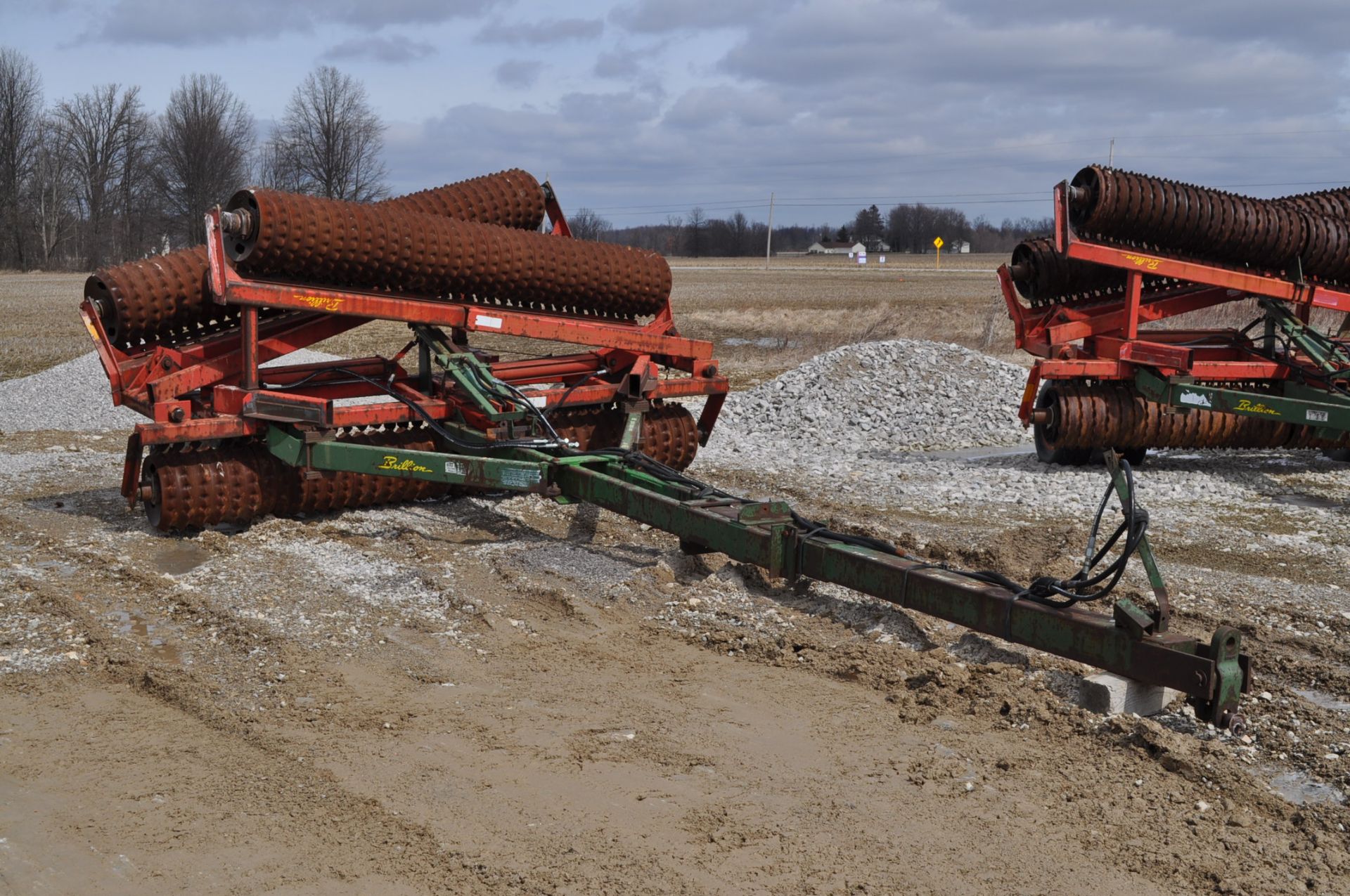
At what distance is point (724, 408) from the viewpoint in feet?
45.2

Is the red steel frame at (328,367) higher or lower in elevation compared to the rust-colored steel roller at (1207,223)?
lower

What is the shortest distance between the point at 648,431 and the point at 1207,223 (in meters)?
4.59

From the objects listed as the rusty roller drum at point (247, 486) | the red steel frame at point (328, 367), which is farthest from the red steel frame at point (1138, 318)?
the rusty roller drum at point (247, 486)

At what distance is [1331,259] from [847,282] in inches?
1519

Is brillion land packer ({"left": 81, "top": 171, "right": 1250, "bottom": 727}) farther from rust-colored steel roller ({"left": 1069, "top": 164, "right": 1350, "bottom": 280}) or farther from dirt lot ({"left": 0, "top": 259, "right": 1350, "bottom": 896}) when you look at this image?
rust-colored steel roller ({"left": 1069, "top": 164, "right": 1350, "bottom": 280})

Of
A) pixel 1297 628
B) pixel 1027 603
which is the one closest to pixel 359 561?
pixel 1027 603

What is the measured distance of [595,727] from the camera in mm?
4762

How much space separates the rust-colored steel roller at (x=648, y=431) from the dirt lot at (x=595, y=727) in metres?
→ 1.12

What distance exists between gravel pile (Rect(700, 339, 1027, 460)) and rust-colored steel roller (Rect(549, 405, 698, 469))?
79.2 inches

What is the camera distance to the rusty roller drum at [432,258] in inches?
294

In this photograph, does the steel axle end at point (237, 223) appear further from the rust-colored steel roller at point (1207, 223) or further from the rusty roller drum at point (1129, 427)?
the rusty roller drum at point (1129, 427)

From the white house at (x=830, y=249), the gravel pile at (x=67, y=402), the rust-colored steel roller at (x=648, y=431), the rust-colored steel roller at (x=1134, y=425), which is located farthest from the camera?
the white house at (x=830, y=249)

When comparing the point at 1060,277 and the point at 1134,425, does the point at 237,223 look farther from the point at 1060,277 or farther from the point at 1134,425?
the point at 1134,425

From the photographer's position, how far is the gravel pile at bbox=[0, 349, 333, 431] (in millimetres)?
13156
